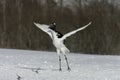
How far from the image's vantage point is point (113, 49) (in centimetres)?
2225

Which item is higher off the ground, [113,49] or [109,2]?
[109,2]

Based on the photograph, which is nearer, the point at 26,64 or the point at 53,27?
the point at 53,27

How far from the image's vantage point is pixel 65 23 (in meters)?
24.7

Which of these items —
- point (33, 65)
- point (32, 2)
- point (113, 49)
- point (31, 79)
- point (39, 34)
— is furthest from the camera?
point (32, 2)

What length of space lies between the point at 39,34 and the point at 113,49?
402cm

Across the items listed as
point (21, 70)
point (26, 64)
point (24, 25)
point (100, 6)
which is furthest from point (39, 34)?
point (21, 70)

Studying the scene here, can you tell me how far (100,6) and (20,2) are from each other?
5.21 m

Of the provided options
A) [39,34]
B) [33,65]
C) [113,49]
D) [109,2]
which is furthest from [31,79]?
[109,2]

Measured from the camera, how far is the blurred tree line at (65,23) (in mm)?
23203

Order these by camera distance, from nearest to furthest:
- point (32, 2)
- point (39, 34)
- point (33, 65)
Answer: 1. point (33, 65)
2. point (39, 34)
3. point (32, 2)

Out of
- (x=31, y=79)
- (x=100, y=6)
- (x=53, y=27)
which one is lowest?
(x=31, y=79)

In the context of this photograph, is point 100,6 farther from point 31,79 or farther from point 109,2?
point 31,79

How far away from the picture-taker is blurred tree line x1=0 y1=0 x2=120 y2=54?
76.1 feet

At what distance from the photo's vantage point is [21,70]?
11633mm
